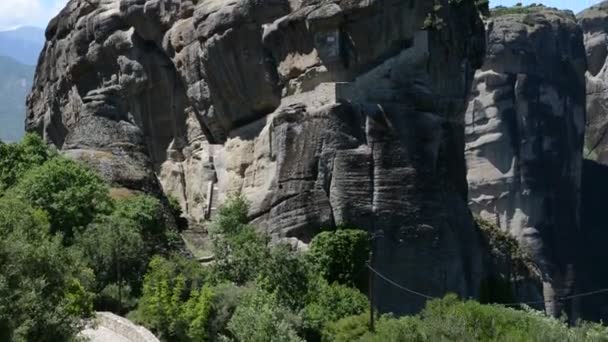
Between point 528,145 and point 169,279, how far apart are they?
52.6 metres

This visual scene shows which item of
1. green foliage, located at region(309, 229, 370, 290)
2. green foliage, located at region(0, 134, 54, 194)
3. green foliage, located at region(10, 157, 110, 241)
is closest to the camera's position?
green foliage, located at region(10, 157, 110, 241)

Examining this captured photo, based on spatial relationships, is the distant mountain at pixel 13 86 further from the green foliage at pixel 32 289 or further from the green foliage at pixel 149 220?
the green foliage at pixel 32 289

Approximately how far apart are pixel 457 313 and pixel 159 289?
7.05m

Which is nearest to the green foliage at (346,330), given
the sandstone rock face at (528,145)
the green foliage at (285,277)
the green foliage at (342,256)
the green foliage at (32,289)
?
the green foliage at (285,277)

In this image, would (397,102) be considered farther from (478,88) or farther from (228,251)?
(478,88)

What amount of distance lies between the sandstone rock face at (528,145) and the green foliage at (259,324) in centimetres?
4841

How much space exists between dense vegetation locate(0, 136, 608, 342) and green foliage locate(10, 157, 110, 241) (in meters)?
0.04

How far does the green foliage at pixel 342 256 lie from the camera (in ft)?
141

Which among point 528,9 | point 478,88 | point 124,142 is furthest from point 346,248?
point 528,9

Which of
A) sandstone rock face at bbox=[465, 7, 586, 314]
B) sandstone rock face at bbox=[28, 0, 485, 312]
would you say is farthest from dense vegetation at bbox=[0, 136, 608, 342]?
sandstone rock face at bbox=[465, 7, 586, 314]

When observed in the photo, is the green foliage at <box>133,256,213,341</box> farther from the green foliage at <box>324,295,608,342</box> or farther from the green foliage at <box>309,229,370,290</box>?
the green foliage at <box>309,229,370,290</box>

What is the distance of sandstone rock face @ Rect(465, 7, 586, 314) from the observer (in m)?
80.8

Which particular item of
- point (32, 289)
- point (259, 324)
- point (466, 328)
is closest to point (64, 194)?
point (259, 324)

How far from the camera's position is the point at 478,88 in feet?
266
